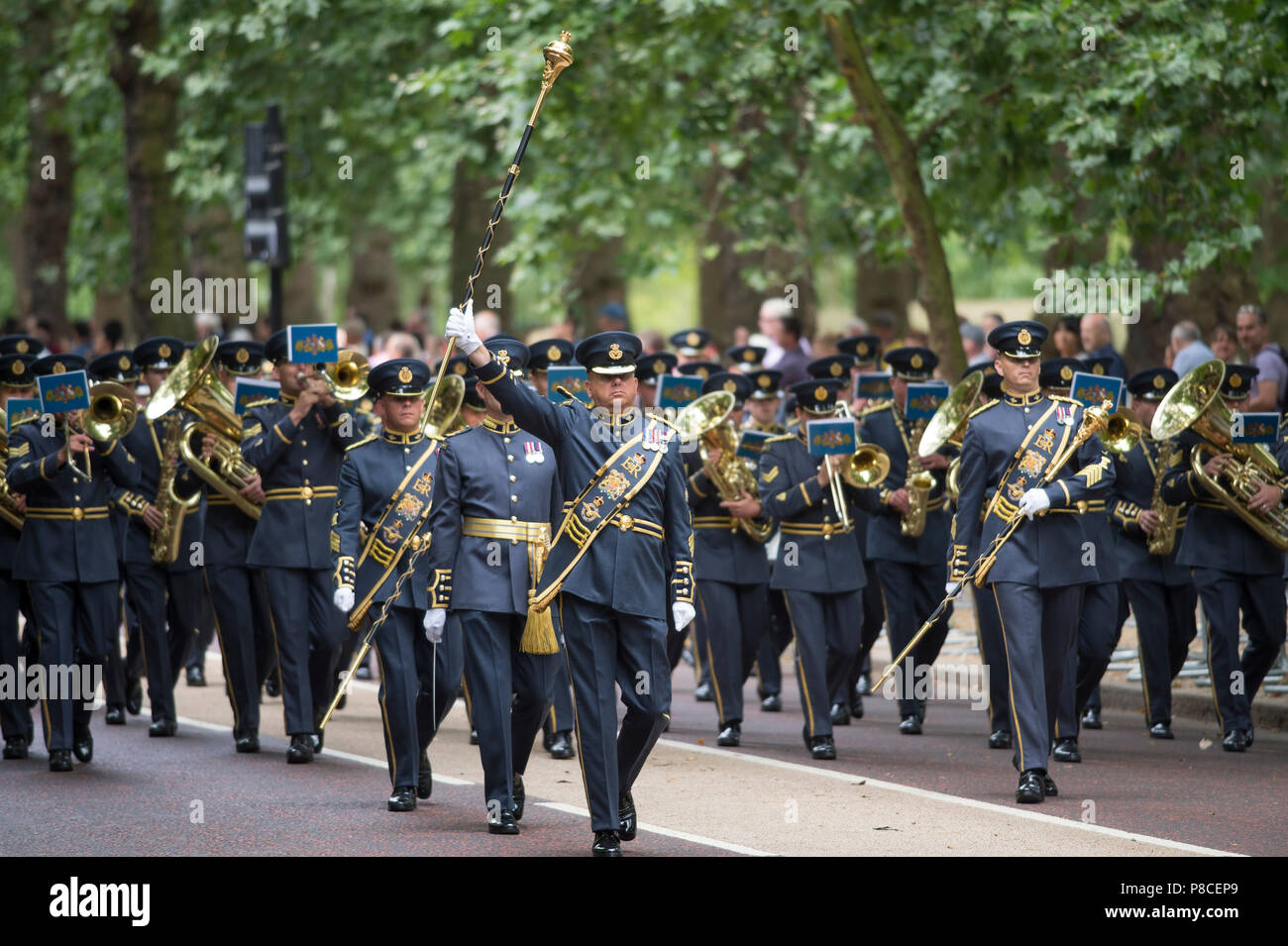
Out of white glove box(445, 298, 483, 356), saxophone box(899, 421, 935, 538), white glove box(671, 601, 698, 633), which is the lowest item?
white glove box(671, 601, 698, 633)

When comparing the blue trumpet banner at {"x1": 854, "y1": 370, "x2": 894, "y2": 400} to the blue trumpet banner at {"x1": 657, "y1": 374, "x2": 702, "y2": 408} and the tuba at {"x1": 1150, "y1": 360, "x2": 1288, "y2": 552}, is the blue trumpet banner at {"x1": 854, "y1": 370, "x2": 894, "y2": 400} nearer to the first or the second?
the blue trumpet banner at {"x1": 657, "y1": 374, "x2": 702, "y2": 408}

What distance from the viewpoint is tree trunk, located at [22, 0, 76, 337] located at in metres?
27.4

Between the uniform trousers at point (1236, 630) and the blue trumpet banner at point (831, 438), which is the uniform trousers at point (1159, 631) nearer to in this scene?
the uniform trousers at point (1236, 630)

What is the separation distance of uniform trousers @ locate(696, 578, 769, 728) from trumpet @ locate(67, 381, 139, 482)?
365 centimetres

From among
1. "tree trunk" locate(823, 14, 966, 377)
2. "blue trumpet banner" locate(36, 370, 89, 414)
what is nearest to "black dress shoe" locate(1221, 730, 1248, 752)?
"tree trunk" locate(823, 14, 966, 377)

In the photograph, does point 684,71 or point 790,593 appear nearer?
point 790,593

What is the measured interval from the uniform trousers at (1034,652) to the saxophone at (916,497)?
2351 mm

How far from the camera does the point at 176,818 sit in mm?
9148

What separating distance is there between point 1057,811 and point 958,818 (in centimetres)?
54

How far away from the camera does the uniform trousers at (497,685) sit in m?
8.76

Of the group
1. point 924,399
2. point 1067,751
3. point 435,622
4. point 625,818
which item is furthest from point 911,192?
point 625,818

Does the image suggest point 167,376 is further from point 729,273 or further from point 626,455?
point 729,273

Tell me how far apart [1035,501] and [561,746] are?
3.37 meters
